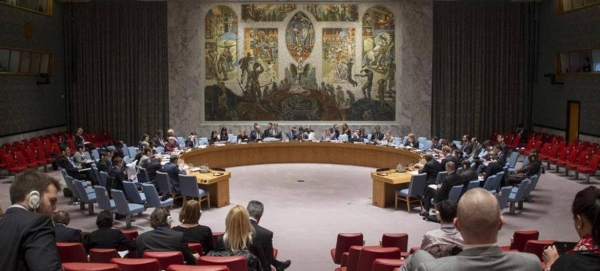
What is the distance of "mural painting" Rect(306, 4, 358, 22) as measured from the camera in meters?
23.4

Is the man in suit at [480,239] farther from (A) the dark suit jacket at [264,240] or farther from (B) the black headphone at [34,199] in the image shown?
(A) the dark suit jacket at [264,240]

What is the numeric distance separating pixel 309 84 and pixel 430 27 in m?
5.20

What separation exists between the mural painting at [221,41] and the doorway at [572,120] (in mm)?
12276

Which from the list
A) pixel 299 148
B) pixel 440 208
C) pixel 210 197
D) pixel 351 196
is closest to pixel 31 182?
pixel 440 208

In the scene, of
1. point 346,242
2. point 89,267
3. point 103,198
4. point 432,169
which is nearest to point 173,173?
point 103,198

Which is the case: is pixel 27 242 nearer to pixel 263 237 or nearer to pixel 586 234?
pixel 586 234

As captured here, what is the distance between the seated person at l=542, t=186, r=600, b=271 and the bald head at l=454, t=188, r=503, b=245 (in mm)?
404

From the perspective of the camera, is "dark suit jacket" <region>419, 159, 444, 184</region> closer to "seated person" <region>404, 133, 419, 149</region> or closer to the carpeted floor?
the carpeted floor

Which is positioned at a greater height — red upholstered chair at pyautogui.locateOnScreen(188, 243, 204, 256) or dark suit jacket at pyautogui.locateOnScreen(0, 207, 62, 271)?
dark suit jacket at pyautogui.locateOnScreen(0, 207, 62, 271)

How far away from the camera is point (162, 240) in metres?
6.54

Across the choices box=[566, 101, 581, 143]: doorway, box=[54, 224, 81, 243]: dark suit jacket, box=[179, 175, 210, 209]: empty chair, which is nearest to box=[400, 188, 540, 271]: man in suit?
box=[54, 224, 81, 243]: dark suit jacket

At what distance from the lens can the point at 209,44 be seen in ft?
77.5

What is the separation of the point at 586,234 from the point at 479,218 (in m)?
0.93

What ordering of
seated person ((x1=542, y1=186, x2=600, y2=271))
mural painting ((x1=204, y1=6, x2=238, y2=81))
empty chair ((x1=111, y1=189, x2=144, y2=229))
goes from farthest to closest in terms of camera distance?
mural painting ((x1=204, y1=6, x2=238, y2=81)) → empty chair ((x1=111, y1=189, x2=144, y2=229)) → seated person ((x1=542, y1=186, x2=600, y2=271))
